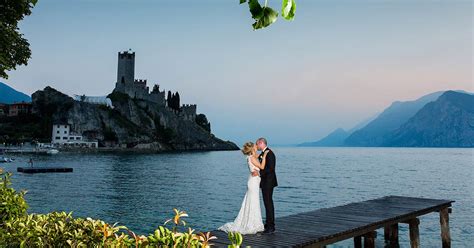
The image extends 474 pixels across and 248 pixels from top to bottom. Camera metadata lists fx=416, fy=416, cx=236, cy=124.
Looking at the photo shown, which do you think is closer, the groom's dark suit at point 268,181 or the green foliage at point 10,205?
the green foliage at point 10,205

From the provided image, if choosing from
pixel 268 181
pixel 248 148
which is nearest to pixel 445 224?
pixel 268 181

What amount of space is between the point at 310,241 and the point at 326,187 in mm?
57182

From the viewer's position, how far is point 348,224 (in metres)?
17.8

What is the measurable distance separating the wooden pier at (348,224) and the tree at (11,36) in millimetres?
10483

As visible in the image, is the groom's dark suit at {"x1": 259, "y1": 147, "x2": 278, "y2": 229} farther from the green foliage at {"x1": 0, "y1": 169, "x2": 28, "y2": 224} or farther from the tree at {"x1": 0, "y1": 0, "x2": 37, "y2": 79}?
the tree at {"x1": 0, "y1": 0, "x2": 37, "y2": 79}

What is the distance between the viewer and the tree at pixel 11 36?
615 inches

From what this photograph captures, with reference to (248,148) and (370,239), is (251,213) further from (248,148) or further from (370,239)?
(370,239)

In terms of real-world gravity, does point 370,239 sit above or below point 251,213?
below

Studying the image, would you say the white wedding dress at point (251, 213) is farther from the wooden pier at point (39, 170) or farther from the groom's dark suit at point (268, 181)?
the wooden pier at point (39, 170)

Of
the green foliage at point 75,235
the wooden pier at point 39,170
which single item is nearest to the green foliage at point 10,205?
the green foliage at point 75,235

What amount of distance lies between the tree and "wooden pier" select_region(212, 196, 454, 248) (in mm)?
10483

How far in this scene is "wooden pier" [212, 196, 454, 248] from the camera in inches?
582

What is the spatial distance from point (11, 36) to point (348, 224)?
50.8ft

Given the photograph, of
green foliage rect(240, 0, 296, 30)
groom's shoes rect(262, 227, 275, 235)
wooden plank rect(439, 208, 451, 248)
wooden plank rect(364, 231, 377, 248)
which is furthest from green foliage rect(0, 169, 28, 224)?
wooden plank rect(439, 208, 451, 248)
